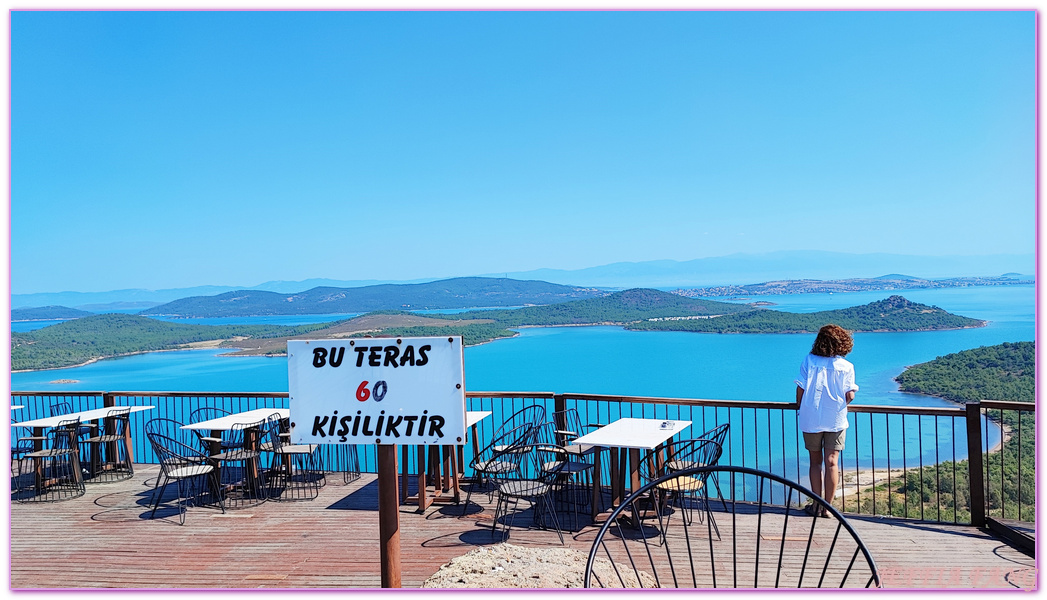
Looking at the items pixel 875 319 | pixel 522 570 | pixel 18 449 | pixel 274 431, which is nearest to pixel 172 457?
pixel 274 431

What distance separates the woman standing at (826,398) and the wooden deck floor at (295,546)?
0.53 meters

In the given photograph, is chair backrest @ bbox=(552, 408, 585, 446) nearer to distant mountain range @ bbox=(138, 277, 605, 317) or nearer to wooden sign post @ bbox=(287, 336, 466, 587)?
wooden sign post @ bbox=(287, 336, 466, 587)

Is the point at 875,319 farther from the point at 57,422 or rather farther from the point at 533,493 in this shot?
the point at 57,422

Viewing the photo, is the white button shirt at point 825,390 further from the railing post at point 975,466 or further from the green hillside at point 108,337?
the green hillside at point 108,337

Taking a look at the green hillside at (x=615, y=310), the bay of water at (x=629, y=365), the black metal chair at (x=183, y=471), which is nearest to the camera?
the black metal chair at (x=183, y=471)

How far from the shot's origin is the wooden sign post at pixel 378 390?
2.61 metres

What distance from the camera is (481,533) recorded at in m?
5.58

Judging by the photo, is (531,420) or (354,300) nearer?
(531,420)

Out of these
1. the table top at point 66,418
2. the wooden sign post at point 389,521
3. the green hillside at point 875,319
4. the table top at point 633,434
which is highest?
the wooden sign post at point 389,521

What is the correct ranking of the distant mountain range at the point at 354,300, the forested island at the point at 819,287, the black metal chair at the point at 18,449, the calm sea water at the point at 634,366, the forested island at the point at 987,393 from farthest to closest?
the forested island at the point at 819,287, the distant mountain range at the point at 354,300, the calm sea water at the point at 634,366, the forested island at the point at 987,393, the black metal chair at the point at 18,449

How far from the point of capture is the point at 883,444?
45906mm

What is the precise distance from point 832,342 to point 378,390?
396cm

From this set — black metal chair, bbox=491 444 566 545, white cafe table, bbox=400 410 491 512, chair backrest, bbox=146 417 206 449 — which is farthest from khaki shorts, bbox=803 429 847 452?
chair backrest, bbox=146 417 206 449

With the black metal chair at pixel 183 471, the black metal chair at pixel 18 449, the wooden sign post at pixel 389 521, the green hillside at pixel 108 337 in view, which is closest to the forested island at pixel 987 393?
the black metal chair at pixel 183 471
